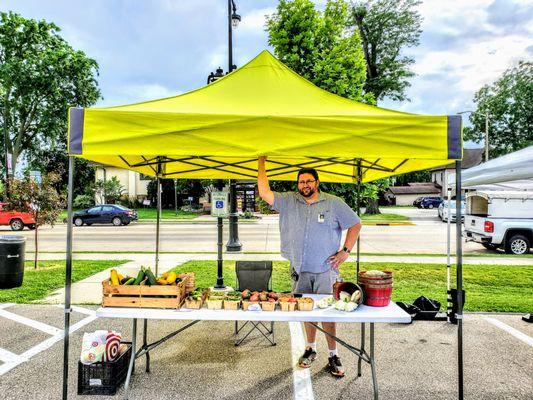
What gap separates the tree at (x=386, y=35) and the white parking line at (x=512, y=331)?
32146mm

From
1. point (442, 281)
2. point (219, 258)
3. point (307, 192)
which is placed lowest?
point (442, 281)

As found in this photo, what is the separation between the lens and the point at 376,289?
3.54 m

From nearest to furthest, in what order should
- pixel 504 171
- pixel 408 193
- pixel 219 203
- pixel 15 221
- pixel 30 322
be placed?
pixel 504 171 → pixel 30 322 → pixel 219 203 → pixel 15 221 → pixel 408 193

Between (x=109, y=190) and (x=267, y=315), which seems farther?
(x=109, y=190)

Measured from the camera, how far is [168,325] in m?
5.75

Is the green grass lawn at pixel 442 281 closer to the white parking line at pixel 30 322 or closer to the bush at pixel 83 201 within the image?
the white parking line at pixel 30 322

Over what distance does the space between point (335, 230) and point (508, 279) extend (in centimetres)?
727

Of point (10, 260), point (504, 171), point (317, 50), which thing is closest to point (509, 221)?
point (504, 171)

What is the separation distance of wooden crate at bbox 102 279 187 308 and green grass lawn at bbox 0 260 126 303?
4815mm

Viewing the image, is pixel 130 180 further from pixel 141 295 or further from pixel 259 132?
pixel 259 132

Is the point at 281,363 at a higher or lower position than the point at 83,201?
lower

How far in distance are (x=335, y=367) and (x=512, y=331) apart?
3040 mm

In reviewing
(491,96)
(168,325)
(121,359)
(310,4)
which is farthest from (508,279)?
(491,96)

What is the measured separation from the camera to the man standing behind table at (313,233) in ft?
13.3
